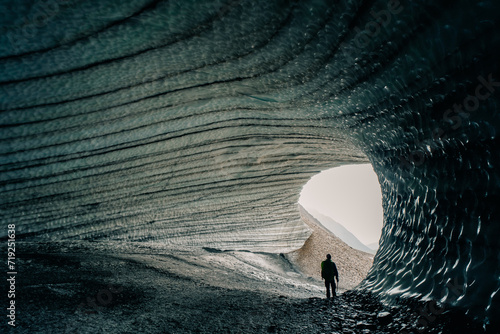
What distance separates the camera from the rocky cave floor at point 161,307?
0.73 metres

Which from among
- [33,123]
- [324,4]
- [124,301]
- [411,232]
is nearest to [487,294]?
[411,232]

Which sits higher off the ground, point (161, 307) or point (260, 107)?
point (260, 107)

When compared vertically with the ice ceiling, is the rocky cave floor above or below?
below

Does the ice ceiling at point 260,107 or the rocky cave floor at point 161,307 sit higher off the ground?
the ice ceiling at point 260,107

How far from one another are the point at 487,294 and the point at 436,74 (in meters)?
0.47

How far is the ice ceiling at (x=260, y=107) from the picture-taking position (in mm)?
663

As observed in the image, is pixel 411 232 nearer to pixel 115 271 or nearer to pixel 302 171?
pixel 115 271

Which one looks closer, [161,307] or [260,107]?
[161,307]

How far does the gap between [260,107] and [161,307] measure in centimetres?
93

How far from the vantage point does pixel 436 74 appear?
723 mm

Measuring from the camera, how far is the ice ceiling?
66 centimetres

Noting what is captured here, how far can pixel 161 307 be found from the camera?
94cm

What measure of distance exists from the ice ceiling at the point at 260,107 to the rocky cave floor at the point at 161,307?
0.28 feet

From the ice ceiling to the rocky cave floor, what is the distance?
9cm
